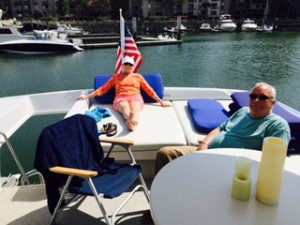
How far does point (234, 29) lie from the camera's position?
4412cm

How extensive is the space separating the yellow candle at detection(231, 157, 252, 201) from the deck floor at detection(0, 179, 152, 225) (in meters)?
1.14

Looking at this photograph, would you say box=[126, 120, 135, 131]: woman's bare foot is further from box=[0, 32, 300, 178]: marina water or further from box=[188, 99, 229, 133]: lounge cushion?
box=[0, 32, 300, 178]: marina water

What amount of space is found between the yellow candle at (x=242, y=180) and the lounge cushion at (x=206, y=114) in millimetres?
1624

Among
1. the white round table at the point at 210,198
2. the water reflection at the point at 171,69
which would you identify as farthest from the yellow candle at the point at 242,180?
the water reflection at the point at 171,69

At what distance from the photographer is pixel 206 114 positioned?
3346mm

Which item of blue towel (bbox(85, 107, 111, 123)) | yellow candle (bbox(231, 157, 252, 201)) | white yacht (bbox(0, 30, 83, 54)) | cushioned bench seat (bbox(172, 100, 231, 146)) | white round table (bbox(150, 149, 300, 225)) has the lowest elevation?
white yacht (bbox(0, 30, 83, 54))

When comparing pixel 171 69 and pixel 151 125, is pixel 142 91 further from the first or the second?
pixel 171 69

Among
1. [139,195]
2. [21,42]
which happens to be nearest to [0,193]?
[139,195]

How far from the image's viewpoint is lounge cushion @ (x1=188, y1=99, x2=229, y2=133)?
3.03 m

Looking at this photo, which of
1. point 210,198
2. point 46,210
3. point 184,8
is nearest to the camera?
point 210,198

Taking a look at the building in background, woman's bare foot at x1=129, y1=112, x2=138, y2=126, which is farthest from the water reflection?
the building in background

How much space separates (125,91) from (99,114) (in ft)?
1.94

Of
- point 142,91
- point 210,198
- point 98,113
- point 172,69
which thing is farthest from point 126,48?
point 172,69

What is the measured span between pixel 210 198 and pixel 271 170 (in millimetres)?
340
